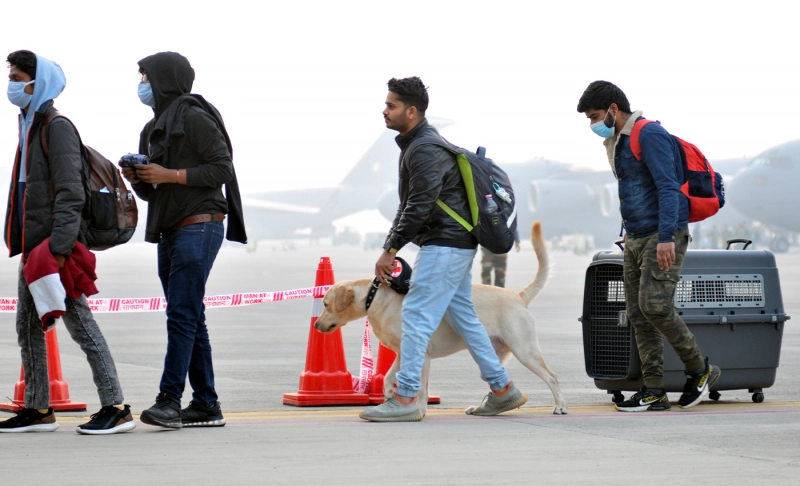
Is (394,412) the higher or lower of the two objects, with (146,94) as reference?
lower

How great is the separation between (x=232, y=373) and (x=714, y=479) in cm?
524

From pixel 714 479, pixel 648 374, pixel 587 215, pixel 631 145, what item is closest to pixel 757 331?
pixel 648 374

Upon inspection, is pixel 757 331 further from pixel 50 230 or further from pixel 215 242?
pixel 50 230

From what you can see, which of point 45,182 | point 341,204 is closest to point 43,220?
point 45,182

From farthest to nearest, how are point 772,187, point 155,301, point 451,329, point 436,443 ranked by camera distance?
point 772,187 < point 155,301 < point 451,329 < point 436,443

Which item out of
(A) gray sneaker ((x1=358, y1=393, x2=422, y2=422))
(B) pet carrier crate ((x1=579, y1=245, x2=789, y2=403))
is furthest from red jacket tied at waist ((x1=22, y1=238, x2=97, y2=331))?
(B) pet carrier crate ((x1=579, y1=245, x2=789, y2=403))

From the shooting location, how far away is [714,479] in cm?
421

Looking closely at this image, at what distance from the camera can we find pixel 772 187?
48594 mm

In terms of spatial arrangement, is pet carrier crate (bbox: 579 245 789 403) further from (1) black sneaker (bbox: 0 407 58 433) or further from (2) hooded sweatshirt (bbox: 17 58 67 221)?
(2) hooded sweatshirt (bbox: 17 58 67 221)

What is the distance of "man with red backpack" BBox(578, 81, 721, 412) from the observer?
20.2 feet

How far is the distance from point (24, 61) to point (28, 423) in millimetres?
1802

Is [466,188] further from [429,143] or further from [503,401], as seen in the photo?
[503,401]

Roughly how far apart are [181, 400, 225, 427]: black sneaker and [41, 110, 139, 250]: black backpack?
3.08 ft

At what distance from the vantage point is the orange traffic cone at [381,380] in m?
6.97
